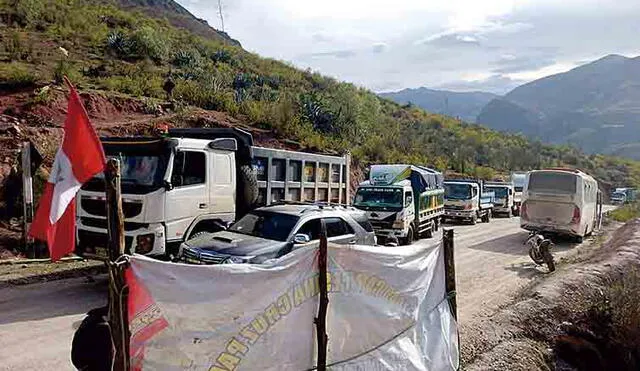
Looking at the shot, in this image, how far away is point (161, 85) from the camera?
25844mm

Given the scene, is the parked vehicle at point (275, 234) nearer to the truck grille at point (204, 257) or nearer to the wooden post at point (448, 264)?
the truck grille at point (204, 257)

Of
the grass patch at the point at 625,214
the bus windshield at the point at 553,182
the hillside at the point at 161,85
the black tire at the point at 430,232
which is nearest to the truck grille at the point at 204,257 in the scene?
the hillside at the point at 161,85

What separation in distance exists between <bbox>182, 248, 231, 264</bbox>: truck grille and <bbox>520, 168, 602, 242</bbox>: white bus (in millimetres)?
15950

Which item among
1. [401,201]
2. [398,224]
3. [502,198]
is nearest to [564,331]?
[398,224]

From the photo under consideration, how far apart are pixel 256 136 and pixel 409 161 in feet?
54.0

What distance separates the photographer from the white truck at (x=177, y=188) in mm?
9305

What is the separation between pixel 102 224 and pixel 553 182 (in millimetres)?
16938

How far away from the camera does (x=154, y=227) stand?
9289 millimetres

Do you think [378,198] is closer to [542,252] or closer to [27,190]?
[542,252]

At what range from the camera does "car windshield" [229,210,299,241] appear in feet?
30.0

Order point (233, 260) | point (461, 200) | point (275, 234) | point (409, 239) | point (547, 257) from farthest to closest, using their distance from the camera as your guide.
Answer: point (461, 200)
point (409, 239)
point (547, 257)
point (275, 234)
point (233, 260)

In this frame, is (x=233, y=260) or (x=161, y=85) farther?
(x=161, y=85)

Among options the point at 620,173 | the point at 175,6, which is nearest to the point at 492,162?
the point at 620,173

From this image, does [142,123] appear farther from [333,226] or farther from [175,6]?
[175,6]
